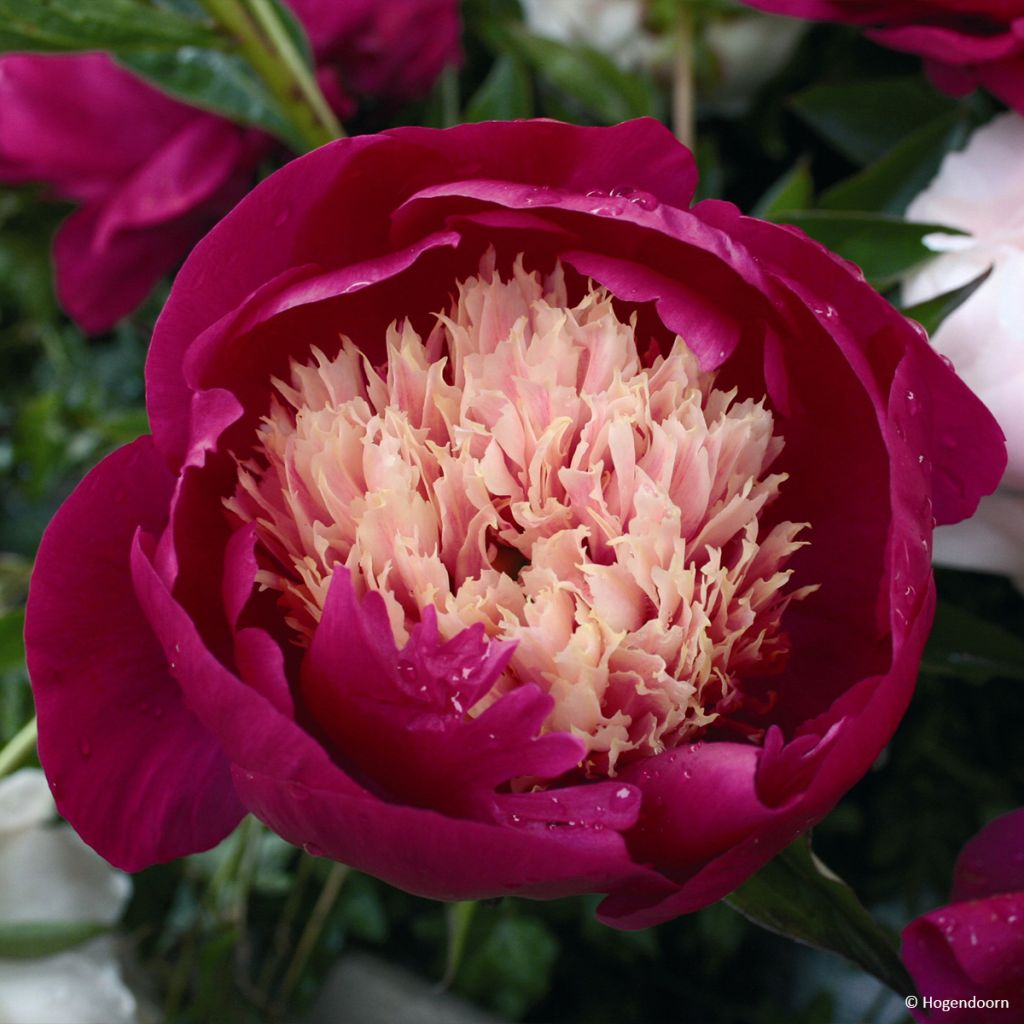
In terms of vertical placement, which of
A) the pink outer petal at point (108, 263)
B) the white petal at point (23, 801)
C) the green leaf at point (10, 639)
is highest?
the pink outer petal at point (108, 263)

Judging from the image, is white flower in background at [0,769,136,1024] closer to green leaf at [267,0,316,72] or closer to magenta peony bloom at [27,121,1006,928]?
magenta peony bloom at [27,121,1006,928]

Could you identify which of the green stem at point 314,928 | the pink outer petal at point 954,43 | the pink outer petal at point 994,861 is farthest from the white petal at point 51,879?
the pink outer petal at point 954,43

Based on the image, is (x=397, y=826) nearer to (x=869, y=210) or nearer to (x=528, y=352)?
(x=528, y=352)

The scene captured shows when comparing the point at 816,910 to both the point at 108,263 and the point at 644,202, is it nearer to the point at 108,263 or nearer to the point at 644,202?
the point at 644,202

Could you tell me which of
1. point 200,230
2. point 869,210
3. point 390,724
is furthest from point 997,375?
point 200,230

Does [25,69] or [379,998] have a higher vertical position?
[25,69]

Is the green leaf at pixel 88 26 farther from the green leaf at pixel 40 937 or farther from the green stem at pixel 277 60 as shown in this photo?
the green leaf at pixel 40 937
